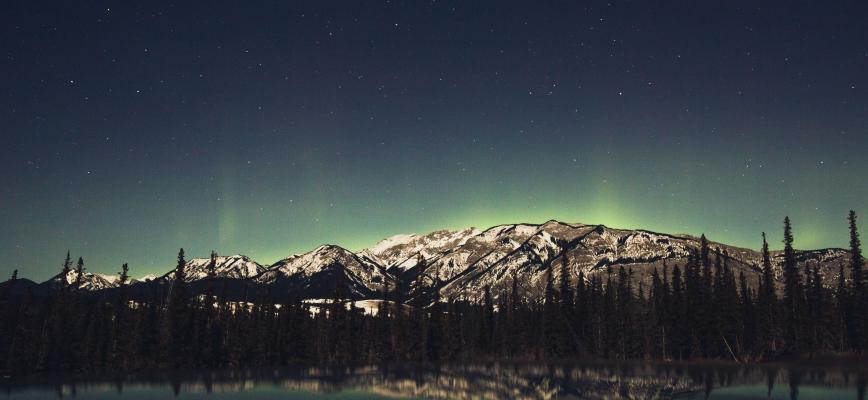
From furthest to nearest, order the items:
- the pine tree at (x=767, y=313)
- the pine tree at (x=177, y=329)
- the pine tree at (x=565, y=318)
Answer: the pine tree at (x=565, y=318) < the pine tree at (x=767, y=313) < the pine tree at (x=177, y=329)

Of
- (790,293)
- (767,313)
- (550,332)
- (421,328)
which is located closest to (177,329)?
(421,328)

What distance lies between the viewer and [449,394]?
3706 cm

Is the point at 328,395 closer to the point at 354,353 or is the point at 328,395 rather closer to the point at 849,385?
the point at 849,385

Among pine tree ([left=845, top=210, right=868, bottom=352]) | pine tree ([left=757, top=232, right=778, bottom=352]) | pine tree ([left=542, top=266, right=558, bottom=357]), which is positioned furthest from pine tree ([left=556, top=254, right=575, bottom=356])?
pine tree ([left=845, top=210, right=868, bottom=352])

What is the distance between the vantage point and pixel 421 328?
12406cm

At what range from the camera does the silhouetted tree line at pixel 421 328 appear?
305 ft

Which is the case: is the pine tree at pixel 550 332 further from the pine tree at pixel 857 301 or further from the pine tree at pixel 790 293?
the pine tree at pixel 857 301

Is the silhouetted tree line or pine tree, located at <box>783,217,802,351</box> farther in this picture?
pine tree, located at <box>783,217,802,351</box>

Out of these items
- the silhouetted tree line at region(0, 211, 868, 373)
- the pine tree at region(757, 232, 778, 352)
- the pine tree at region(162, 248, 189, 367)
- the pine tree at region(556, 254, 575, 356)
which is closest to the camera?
the pine tree at region(162, 248, 189, 367)

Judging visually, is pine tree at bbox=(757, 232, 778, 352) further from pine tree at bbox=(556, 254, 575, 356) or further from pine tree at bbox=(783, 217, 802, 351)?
pine tree at bbox=(556, 254, 575, 356)

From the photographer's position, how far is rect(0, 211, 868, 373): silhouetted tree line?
9300cm

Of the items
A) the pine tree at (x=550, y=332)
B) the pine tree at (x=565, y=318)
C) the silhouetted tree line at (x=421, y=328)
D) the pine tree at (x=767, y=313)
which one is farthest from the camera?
the pine tree at (x=550, y=332)

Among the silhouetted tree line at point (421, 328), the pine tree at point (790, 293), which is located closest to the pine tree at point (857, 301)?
the silhouetted tree line at point (421, 328)

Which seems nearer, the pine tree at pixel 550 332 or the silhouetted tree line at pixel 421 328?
the silhouetted tree line at pixel 421 328
